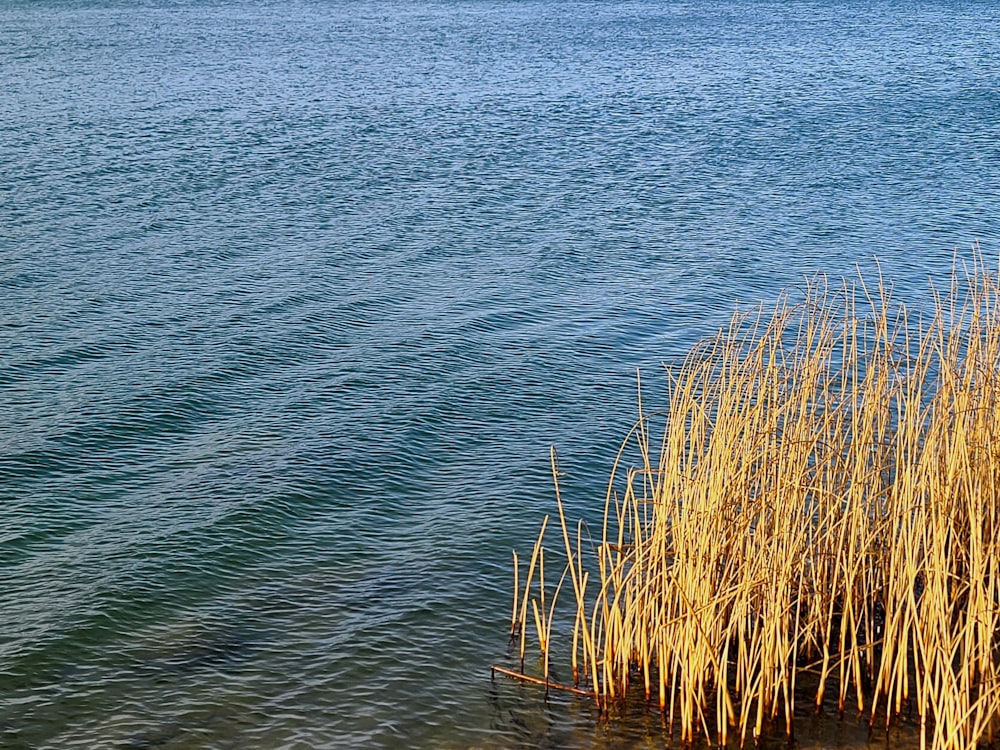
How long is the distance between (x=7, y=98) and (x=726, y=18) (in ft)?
76.8

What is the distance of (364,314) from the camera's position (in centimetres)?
→ 1448

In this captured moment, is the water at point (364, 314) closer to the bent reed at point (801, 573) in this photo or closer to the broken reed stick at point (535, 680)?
the broken reed stick at point (535, 680)

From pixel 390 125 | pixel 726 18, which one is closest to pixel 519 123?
pixel 390 125

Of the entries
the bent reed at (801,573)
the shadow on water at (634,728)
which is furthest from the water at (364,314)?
the bent reed at (801,573)

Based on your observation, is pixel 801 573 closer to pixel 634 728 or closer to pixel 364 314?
pixel 634 728

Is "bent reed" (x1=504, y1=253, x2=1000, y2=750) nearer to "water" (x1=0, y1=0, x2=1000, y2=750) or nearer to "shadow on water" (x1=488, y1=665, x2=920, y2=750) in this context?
"shadow on water" (x1=488, y1=665, x2=920, y2=750)

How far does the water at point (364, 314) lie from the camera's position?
7.64m

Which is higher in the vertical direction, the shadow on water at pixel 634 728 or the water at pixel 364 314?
the water at pixel 364 314

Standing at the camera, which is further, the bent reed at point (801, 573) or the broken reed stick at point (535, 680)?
the broken reed stick at point (535, 680)

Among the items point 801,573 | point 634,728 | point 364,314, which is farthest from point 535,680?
point 364,314

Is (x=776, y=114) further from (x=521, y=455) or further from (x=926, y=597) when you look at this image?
(x=926, y=597)

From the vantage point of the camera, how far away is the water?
764 cm

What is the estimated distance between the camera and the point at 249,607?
8312mm

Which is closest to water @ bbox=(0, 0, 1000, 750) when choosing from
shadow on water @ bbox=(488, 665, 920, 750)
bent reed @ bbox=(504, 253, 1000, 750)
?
shadow on water @ bbox=(488, 665, 920, 750)
